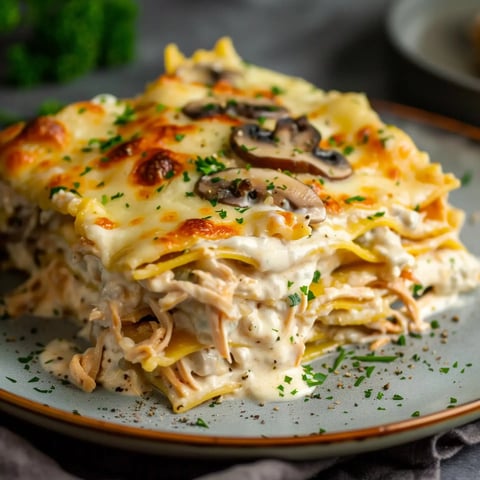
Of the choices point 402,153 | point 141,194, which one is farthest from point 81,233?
point 402,153

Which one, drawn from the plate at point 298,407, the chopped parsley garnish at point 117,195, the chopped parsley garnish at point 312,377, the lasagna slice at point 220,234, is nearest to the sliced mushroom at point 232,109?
the lasagna slice at point 220,234

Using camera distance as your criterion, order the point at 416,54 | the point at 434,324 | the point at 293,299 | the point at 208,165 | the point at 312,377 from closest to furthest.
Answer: the point at 293,299 → the point at 312,377 → the point at 208,165 → the point at 434,324 → the point at 416,54

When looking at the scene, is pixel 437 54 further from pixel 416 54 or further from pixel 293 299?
pixel 293 299

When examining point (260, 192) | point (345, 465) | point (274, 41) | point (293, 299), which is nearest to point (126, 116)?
point (260, 192)

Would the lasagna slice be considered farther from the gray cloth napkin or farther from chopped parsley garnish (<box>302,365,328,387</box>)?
the gray cloth napkin

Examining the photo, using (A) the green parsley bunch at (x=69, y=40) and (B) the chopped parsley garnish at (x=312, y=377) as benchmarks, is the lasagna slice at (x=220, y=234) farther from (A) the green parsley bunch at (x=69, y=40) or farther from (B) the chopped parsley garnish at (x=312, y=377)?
(A) the green parsley bunch at (x=69, y=40)

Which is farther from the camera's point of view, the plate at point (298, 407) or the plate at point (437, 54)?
the plate at point (437, 54)
